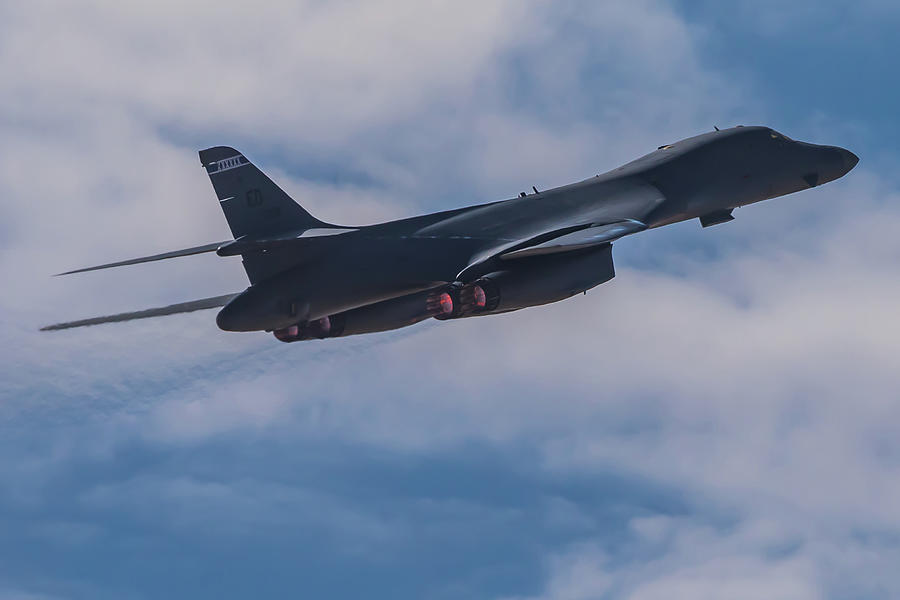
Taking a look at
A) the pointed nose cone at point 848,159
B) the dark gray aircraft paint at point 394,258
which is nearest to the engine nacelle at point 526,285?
the dark gray aircraft paint at point 394,258

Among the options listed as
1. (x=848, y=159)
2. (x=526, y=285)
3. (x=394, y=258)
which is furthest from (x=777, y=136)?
(x=394, y=258)

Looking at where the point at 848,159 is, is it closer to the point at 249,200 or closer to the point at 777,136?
the point at 777,136

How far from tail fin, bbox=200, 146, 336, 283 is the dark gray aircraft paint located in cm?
2

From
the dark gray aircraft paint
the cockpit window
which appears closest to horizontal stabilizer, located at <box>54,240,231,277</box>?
the dark gray aircraft paint

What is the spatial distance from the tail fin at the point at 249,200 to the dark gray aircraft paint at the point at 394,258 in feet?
0.07

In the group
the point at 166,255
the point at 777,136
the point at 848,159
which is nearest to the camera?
the point at 166,255

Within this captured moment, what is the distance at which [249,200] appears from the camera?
1090 inches

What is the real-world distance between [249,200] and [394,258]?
3.31 metres

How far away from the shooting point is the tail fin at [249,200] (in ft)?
90.4

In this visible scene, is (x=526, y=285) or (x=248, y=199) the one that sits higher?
(x=248, y=199)

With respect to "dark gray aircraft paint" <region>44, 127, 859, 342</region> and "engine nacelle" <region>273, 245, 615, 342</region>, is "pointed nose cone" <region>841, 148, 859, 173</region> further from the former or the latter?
"engine nacelle" <region>273, 245, 615, 342</region>

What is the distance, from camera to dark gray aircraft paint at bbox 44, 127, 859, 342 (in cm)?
2678

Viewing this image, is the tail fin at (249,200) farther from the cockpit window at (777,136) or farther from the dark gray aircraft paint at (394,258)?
the cockpit window at (777,136)

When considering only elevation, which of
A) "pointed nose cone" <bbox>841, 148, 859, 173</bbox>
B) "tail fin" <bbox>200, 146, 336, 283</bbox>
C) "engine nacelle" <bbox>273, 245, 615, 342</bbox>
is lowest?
"engine nacelle" <bbox>273, 245, 615, 342</bbox>
